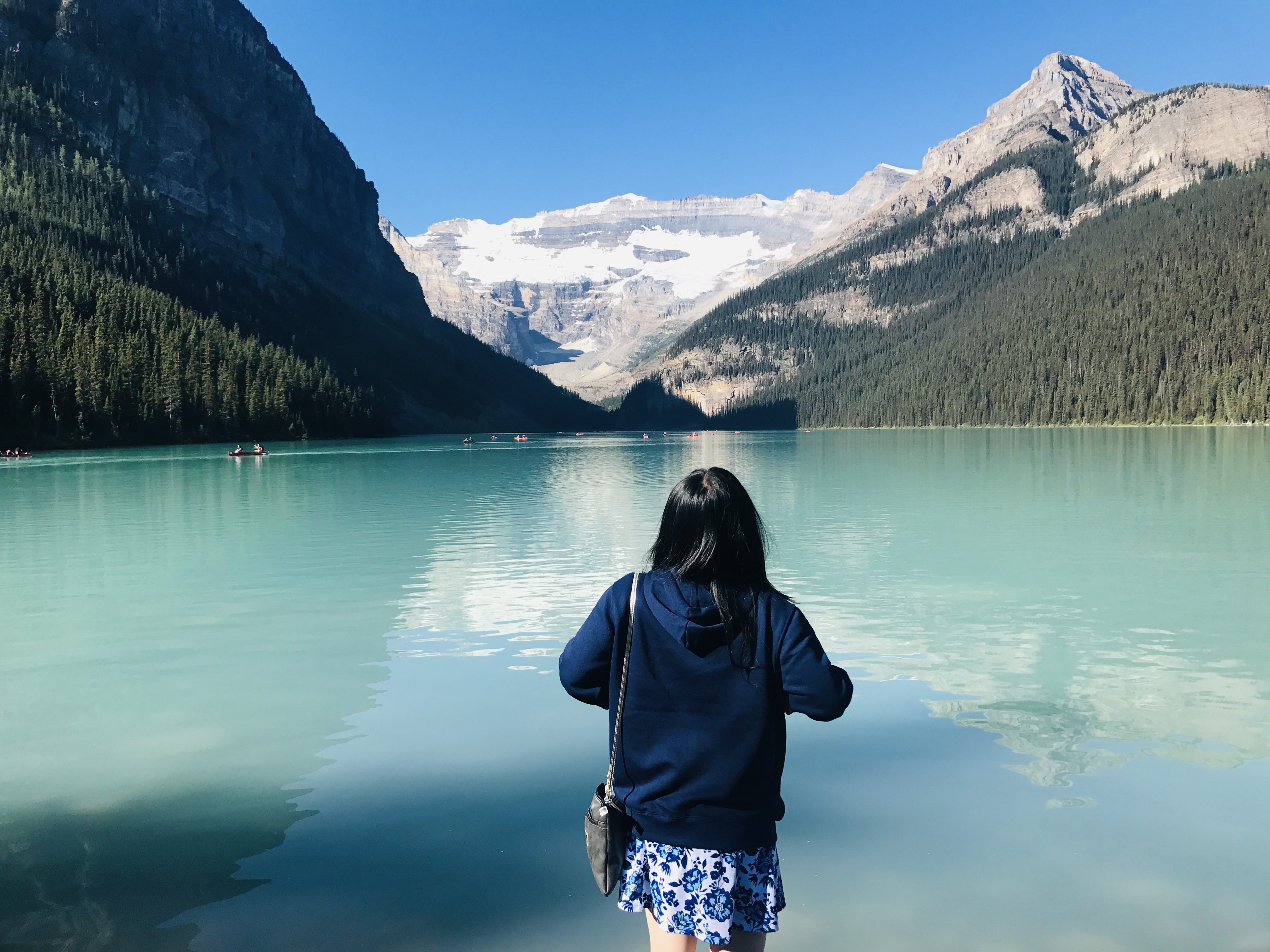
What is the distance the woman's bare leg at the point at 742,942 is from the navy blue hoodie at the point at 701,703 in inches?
17.6

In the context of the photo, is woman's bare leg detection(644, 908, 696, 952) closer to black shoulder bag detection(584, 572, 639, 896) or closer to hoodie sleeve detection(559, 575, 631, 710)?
black shoulder bag detection(584, 572, 639, 896)

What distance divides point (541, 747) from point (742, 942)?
6657 mm

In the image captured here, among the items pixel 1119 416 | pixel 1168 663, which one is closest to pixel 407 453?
pixel 1168 663

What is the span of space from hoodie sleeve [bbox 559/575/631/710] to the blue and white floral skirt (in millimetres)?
798

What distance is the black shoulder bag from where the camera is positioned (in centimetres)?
435

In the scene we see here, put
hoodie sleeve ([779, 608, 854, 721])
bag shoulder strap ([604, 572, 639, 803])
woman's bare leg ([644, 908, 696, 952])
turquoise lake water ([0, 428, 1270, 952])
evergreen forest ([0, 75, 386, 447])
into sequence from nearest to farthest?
1. hoodie sleeve ([779, 608, 854, 721])
2. bag shoulder strap ([604, 572, 639, 803])
3. woman's bare leg ([644, 908, 696, 952])
4. turquoise lake water ([0, 428, 1270, 952])
5. evergreen forest ([0, 75, 386, 447])

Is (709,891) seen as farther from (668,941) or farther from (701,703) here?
(701,703)

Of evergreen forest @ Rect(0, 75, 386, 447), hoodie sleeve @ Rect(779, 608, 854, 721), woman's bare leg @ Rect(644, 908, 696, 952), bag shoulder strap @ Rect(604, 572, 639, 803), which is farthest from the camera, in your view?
evergreen forest @ Rect(0, 75, 386, 447)

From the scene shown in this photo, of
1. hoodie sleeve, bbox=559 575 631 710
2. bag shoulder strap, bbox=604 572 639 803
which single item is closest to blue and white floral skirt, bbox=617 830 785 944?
bag shoulder strap, bbox=604 572 639 803

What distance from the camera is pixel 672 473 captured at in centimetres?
6788

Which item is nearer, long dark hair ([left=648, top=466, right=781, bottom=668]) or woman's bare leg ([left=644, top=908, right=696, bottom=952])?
long dark hair ([left=648, top=466, right=781, bottom=668])

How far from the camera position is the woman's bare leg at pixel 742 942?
4469 millimetres

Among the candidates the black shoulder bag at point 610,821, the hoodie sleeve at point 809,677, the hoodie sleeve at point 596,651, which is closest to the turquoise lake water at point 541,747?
the black shoulder bag at point 610,821

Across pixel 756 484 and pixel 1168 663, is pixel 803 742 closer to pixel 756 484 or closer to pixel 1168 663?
pixel 1168 663
